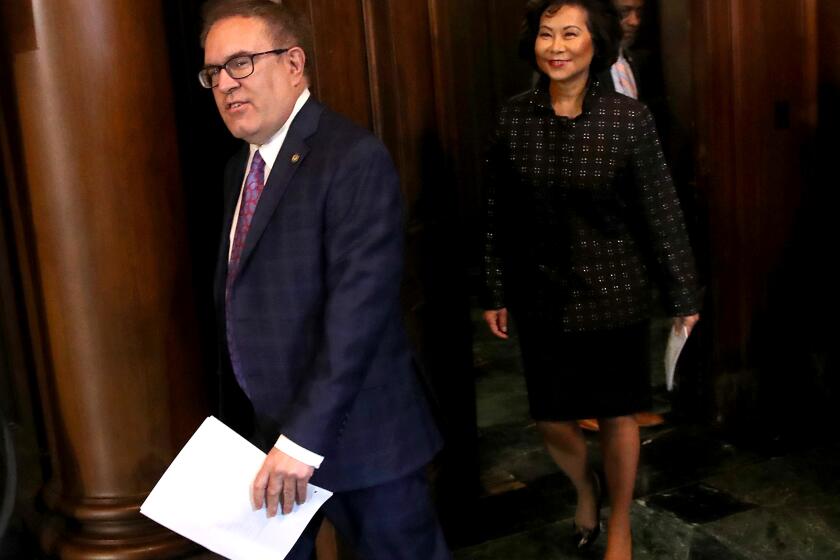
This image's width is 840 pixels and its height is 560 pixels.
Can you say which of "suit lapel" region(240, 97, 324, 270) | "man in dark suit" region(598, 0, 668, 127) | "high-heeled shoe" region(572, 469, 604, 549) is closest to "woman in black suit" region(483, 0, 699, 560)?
"high-heeled shoe" region(572, 469, 604, 549)

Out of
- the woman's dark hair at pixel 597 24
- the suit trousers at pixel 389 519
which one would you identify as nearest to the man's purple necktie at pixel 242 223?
the suit trousers at pixel 389 519

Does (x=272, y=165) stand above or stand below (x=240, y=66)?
below

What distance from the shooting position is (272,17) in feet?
6.33

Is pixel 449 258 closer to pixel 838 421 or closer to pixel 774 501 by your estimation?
pixel 774 501

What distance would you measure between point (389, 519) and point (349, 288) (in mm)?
514

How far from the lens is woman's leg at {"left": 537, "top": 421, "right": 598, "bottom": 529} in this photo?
3.02m

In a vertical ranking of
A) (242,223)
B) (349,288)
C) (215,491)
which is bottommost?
(215,491)

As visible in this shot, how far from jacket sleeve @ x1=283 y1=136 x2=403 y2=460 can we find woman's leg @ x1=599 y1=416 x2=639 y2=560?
1.24 metres

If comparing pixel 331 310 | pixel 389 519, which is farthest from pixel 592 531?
pixel 331 310

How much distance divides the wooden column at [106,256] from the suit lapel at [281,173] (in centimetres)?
63

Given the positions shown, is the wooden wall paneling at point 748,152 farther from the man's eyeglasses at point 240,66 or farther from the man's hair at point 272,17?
the man's eyeglasses at point 240,66

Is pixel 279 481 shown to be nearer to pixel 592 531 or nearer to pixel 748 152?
pixel 592 531

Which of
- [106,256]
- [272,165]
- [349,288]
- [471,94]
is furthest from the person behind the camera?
[471,94]

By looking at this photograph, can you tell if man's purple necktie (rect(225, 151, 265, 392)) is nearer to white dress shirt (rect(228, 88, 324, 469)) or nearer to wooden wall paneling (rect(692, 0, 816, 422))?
white dress shirt (rect(228, 88, 324, 469))
